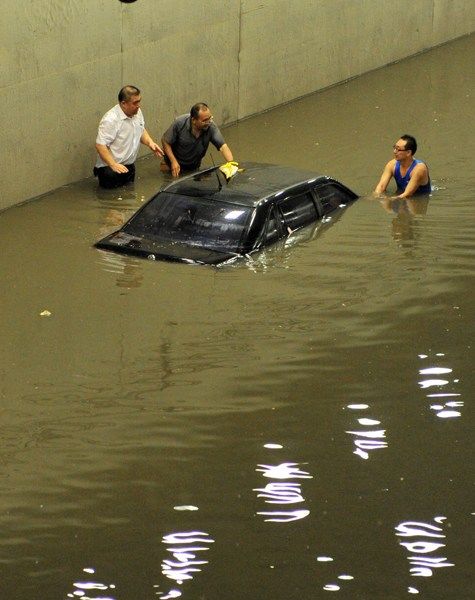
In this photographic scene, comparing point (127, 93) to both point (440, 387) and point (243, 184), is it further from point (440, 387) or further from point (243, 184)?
point (440, 387)

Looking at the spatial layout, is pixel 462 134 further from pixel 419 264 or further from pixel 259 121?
pixel 419 264

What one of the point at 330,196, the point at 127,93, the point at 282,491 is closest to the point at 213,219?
the point at 330,196

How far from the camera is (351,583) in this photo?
8117mm

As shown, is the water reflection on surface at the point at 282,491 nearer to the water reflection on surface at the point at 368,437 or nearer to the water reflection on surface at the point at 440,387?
the water reflection on surface at the point at 368,437

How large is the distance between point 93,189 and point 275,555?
907 centimetres

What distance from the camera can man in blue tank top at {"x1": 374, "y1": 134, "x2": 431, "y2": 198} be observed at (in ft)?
52.4

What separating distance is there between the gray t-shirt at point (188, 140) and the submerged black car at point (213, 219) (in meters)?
2.71

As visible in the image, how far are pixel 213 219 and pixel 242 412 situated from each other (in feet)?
11.6

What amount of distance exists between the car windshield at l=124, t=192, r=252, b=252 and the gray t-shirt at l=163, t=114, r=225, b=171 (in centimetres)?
328

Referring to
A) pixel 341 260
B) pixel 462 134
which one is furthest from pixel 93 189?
pixel 462 134

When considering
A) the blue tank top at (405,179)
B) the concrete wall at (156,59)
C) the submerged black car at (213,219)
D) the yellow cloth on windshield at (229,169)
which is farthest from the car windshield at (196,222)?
the blue tank top at (405,179)

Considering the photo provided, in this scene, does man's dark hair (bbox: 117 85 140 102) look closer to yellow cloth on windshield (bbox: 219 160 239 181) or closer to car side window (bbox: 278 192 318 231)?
yellow cloth on windshield (bbox: 219 160 239 181)

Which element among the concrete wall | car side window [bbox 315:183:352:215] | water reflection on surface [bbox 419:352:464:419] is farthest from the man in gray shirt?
water reflection on surface [bbox 419:352:464:419]

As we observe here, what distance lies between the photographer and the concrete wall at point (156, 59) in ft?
52.4
